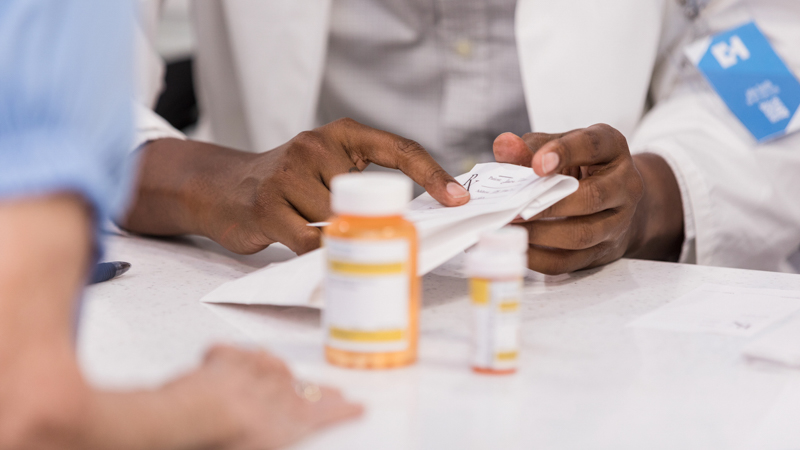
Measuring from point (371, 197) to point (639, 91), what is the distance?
33.2 inches

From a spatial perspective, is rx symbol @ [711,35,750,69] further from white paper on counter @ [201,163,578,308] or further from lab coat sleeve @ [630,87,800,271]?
white paper on counter @ [201,163,578,308]

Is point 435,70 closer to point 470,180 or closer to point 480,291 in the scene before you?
point 470,180

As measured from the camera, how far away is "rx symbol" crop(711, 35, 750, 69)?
3.41 feet

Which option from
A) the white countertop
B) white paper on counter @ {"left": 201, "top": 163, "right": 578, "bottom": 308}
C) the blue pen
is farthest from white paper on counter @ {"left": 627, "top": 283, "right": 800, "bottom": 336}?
the blue pen

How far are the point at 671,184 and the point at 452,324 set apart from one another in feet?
1.59

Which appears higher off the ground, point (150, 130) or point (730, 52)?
point (730, 52)

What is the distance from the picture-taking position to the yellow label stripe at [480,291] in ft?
1.58

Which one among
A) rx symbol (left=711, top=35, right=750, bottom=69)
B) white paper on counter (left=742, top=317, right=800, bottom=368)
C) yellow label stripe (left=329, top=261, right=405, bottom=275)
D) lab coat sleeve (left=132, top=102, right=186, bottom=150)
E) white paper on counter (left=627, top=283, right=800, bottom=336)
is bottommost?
white paper on counter (left=627, top=283, right=800, bottom=336)

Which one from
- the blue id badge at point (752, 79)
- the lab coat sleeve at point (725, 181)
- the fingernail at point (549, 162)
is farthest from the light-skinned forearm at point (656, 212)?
the fingernail at point (549, 162)

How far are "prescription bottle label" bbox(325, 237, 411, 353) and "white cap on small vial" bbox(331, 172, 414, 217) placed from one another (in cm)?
2

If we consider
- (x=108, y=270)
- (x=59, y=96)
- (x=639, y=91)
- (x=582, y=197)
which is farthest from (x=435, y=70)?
(x=59, y=96)

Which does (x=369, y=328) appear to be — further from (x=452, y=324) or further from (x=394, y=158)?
(x=394, y=158)

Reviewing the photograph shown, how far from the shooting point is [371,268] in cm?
47

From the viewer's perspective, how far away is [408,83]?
1245 millimetres
